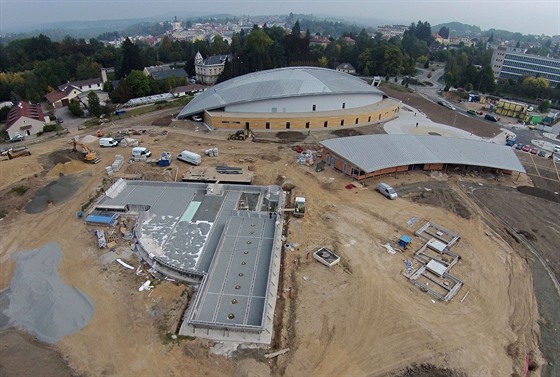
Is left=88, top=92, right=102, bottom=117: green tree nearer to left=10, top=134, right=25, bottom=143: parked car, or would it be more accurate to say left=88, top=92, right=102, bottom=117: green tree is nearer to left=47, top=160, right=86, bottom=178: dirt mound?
left=10, top=134, right=25, bottom=143: parked car

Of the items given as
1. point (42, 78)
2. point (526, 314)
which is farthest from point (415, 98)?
point (42, 78)

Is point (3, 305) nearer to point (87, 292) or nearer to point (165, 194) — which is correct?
point (87, 292)

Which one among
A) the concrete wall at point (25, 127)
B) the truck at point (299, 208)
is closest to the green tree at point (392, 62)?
the truck at point (299, 208)

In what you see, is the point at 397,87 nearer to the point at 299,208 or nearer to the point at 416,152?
the point at 416,152

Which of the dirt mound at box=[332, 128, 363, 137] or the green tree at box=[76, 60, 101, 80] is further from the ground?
the dirt mound at box=[332, 128, 363, 137]

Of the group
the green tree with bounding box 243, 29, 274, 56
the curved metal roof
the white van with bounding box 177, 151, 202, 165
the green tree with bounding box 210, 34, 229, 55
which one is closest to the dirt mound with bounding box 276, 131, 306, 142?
the curved metal roof

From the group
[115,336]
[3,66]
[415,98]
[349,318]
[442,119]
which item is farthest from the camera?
[3,66]

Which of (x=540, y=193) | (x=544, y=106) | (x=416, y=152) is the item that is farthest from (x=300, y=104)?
(x=544, y=106)
